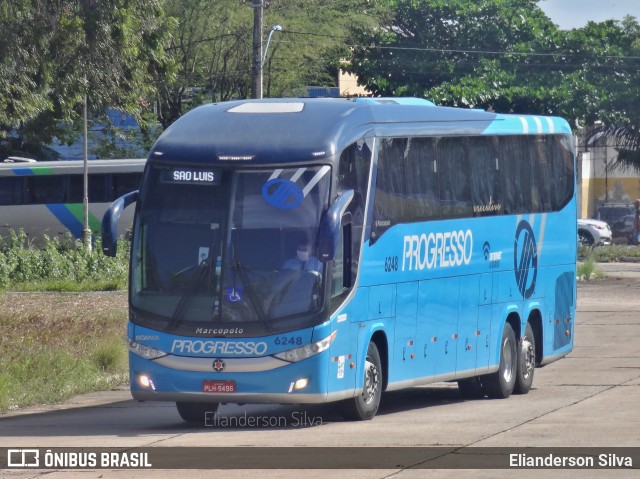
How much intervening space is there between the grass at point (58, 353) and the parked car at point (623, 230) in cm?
3992

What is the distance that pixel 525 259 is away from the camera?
1798 cm

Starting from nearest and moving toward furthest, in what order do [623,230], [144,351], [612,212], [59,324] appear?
1. [144,351]
2. [59,324]
3. [623,230]
4. [612,212]

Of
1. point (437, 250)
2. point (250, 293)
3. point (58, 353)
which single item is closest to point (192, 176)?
point (250, 293)

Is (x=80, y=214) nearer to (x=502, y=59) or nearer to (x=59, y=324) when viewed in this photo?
(x=502, y=59)

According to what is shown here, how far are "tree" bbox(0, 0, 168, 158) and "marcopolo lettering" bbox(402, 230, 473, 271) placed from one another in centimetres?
743

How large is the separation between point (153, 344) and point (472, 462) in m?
4.01

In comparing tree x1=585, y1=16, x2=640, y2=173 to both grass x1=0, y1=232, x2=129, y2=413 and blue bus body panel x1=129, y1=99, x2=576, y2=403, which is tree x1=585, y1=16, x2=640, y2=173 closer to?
grass x1=0, y1=232, x2=129, y2=413

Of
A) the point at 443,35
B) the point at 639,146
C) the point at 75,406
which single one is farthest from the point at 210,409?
the point at 639,146

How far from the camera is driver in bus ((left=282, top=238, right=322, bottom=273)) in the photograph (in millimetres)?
13086

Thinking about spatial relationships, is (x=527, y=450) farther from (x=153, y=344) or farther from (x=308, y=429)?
(x=153, y=344)

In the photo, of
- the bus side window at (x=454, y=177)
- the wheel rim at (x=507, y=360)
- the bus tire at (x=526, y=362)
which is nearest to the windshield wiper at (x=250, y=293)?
the bus side window at (x=454, y=177)

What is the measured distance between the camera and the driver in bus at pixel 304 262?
42.9 feet

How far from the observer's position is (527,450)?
11.4m

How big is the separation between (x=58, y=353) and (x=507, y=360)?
643 centimetres
